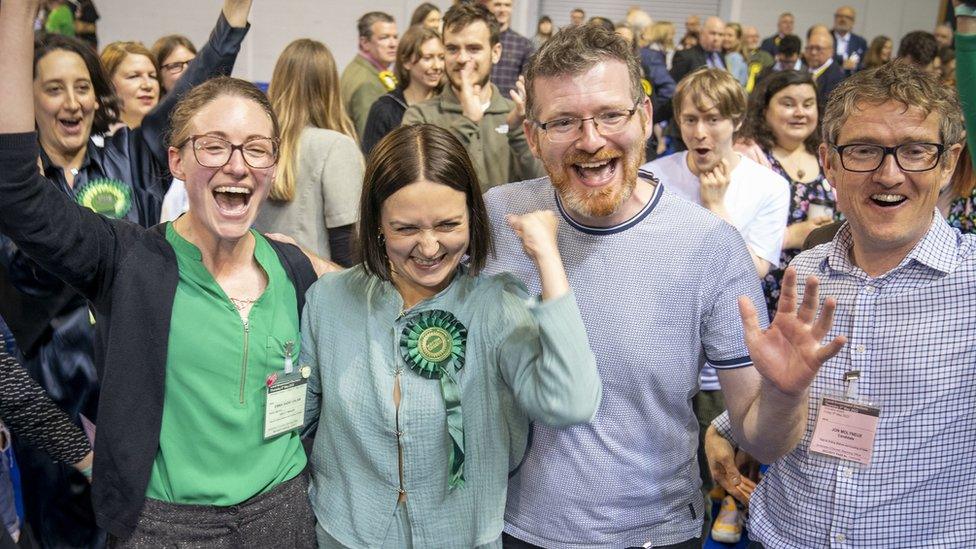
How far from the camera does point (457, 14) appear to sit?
4.16 meters

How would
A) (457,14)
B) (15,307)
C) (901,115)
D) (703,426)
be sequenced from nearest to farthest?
(901,115) < (15,307) < (703,426) < (457,14)

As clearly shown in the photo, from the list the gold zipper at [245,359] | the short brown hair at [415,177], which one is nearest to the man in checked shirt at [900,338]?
the short brown hair at [415,177]

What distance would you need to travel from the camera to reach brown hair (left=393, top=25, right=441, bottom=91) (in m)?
4.66

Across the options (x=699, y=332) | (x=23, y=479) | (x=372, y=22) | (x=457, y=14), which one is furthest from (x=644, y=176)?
(x=372, y=22)

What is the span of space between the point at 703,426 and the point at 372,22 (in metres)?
4.13

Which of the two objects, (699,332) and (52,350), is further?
(52,350)

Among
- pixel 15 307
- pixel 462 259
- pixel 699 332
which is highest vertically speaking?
pixel 462 259

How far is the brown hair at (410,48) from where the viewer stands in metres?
4.66

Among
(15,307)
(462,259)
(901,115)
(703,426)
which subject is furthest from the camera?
(703,426)

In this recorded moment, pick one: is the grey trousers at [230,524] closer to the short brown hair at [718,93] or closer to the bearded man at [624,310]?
the bearded man at [624,310]

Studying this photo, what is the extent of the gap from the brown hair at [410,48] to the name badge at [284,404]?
3224mm

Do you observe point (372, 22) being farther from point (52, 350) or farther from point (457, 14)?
point (52, 350)

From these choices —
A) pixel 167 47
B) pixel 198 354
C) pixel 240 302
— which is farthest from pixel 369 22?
pixel 198 354

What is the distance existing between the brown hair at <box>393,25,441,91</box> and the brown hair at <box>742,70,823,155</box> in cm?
177
